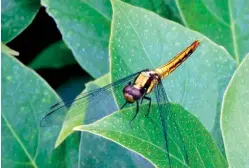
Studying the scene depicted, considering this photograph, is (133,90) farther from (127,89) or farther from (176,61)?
(176,61)

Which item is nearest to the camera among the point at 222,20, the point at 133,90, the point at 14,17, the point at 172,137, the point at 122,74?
the point at 172,137

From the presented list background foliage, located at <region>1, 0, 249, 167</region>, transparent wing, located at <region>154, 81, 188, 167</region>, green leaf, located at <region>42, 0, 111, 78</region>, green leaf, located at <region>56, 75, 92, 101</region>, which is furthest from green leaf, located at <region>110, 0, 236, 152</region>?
green leaf, located at <region>56, 75, 92, 101</region>

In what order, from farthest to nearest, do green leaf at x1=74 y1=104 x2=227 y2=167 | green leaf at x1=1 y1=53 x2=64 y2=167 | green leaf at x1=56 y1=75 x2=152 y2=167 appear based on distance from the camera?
green leaf at x1=1 y1=53 x2=64 y2=167 → green leaf at x1=56 y1=75 x2=152 y2=167 → green leaf at x1=74 y1=104 x2=227 y2=167

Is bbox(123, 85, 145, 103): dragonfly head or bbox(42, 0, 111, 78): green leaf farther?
bbox(42, 0, 111, 78): green leaf

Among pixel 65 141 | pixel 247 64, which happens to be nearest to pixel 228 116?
pixel 247 64

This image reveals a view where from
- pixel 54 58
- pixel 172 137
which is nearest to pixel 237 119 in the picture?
pixel 172 137

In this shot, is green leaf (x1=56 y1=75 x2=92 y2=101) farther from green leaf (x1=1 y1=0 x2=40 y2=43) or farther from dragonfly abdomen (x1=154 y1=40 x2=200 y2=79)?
dragonfly abdomen (x1=154 y1=40 x2=200 y2=79)

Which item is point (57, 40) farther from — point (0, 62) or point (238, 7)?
point (238, 7)
